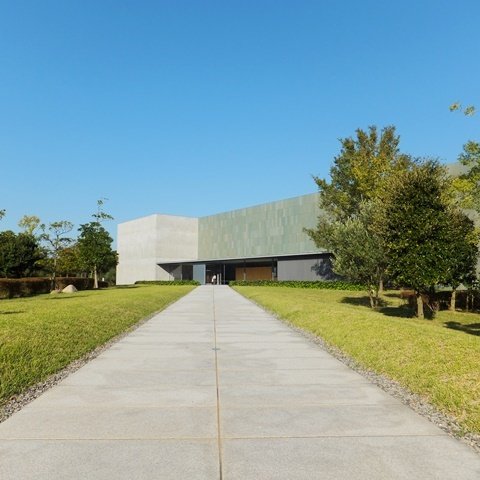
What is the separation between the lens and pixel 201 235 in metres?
80.5

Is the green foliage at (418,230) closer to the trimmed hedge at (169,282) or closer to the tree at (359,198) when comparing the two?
the tree at (359,198)

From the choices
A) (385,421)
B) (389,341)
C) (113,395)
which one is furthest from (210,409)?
(389,341)

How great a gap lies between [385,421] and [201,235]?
249 feet

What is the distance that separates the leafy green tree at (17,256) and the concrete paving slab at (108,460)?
4189cm

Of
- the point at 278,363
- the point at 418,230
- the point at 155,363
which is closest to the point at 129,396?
the point at 155,363

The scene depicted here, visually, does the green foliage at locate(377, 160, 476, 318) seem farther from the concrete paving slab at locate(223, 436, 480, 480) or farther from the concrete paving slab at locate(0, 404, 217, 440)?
the concrete paving slab at locate(0, 404, 217, 440)

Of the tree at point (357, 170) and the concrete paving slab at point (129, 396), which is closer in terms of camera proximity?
the concrete paving slab at point (129, 396)

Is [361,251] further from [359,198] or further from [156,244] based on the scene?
[156,244]

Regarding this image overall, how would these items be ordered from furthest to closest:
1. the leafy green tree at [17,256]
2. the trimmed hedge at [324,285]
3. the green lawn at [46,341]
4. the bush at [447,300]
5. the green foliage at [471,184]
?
the leafy green tree at [17,256], the trimmed hedge at [324,285], the bush at [447,300], the green foliage at [471,184], the green lawn at [46,341]

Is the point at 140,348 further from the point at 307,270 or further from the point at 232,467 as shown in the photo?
the point at 307,270

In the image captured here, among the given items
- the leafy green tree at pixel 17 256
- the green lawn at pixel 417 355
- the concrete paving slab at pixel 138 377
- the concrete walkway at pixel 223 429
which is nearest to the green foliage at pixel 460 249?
the green lawn at pixel 417 355

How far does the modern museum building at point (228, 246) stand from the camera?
54562 mm

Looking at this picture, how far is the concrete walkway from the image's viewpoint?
3.91m

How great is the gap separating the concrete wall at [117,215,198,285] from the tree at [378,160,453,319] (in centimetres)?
6211
